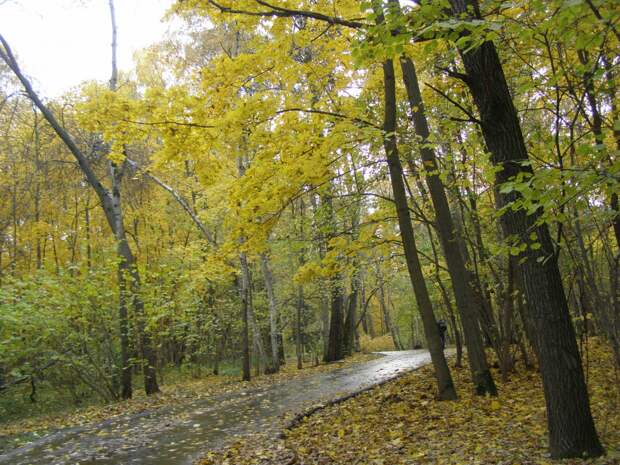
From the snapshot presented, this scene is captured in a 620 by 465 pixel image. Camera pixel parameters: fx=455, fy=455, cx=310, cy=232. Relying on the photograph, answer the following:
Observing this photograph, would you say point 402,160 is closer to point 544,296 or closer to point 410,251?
point 410,251

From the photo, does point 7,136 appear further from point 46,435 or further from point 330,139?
point 330,139

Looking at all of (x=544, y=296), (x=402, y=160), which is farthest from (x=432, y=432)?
(x=402, y=160)

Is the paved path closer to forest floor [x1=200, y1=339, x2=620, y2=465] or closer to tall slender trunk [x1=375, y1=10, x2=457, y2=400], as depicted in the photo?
forest floor [x1=200, y1=339, x2=620, y2=465]

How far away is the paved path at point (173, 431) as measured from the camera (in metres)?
5.86

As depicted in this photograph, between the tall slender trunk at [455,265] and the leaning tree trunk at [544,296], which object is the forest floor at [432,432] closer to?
the leaning tree trunk at [544,296]

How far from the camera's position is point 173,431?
713 centimetres

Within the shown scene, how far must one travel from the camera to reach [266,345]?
26312 millimetres

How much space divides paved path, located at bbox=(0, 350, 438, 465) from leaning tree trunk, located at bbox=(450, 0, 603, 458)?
386cm

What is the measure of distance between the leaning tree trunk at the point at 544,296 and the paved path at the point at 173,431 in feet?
12.7

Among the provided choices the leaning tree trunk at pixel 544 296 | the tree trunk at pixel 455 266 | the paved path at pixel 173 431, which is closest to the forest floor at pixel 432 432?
the leaning tree trunk at pixel 544 296

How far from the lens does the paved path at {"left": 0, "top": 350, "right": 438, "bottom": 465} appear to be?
5855mm

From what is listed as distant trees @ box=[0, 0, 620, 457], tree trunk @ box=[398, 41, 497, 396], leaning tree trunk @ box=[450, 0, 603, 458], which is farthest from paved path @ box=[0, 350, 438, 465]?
leaning tree trunk @ box=[450, 0, 603, 458]

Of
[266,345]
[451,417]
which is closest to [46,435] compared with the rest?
[451,417]

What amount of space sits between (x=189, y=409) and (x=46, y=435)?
2.51 m
